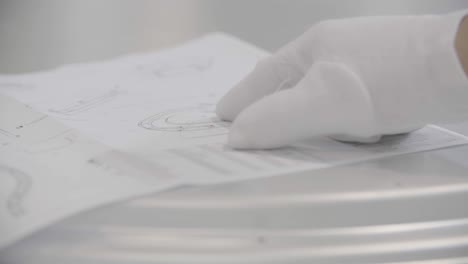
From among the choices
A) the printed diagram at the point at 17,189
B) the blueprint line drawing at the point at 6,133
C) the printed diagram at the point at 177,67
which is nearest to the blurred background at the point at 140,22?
the printed diagram at the point at 177,67

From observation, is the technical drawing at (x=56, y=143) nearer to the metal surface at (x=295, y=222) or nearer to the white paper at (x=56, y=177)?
the white paper at (x=56, y=177)

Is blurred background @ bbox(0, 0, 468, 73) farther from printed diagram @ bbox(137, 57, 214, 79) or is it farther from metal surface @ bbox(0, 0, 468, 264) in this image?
metal surface @ bbox(0, 0, 468, 264)

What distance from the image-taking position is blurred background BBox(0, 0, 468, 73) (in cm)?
93

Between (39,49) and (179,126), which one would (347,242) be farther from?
(39,49)

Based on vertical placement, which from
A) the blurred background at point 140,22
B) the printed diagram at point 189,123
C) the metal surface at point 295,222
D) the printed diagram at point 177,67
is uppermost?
the blurred background at point 140,22

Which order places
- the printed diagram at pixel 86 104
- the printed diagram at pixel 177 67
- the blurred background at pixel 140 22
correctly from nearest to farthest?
the printed diagram at pixel 86 104
the printed diagram at pixel 177 67
the blurred background at pixel 140 22

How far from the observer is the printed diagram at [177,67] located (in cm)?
79

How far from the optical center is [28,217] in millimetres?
414

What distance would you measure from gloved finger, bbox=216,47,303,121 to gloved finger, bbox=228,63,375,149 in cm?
5

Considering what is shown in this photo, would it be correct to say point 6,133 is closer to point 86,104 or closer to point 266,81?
point 86,104

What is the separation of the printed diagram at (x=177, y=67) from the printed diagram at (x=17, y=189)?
32cm

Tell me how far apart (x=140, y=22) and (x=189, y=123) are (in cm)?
51

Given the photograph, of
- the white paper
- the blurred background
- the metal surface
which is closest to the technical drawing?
the white paper

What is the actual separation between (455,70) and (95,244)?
0.29m
